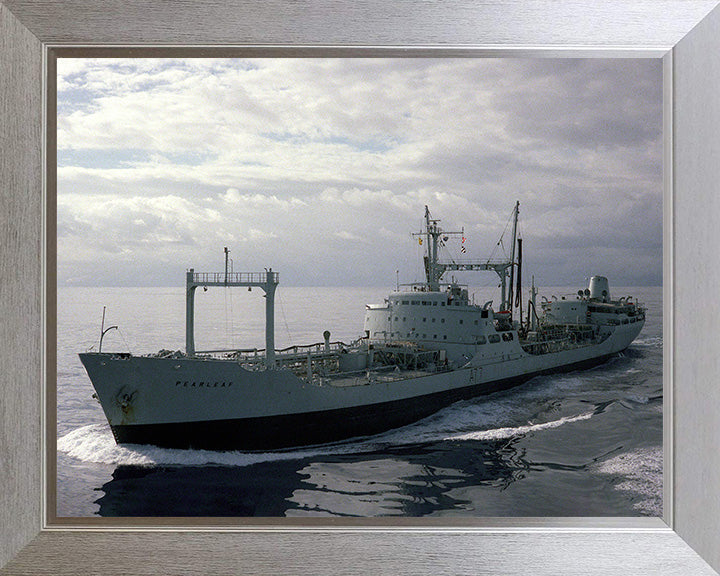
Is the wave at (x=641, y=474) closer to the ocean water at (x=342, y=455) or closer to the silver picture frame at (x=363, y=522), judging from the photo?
the ocean water at (x=342, y=455)

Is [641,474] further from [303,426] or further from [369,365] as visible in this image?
[369,365]

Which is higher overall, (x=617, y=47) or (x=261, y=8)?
(x=261, y=8)

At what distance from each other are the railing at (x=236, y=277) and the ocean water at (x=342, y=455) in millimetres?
69

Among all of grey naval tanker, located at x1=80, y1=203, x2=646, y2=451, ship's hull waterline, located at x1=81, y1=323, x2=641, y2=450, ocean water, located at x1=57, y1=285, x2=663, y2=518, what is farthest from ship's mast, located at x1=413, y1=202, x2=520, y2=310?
ship's hull waterline, located at x1=81, y1=323, x2=641, y2=450

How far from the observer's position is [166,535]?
205 centimetres

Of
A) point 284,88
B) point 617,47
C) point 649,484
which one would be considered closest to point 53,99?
point 284,88

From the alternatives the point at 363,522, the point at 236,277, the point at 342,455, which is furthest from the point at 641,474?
the point at 236,277

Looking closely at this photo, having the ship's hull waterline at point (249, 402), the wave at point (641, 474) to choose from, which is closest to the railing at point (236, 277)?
the ship's hull waterline at point (249, 402)

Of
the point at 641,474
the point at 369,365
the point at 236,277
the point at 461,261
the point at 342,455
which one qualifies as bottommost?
the point at 342,455

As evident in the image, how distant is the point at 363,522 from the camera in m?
2.07

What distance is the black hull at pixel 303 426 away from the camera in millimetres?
3787

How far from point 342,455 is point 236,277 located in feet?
5.11

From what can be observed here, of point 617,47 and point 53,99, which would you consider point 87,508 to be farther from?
point 617,47

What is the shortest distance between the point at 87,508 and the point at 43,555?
2.21 feet
